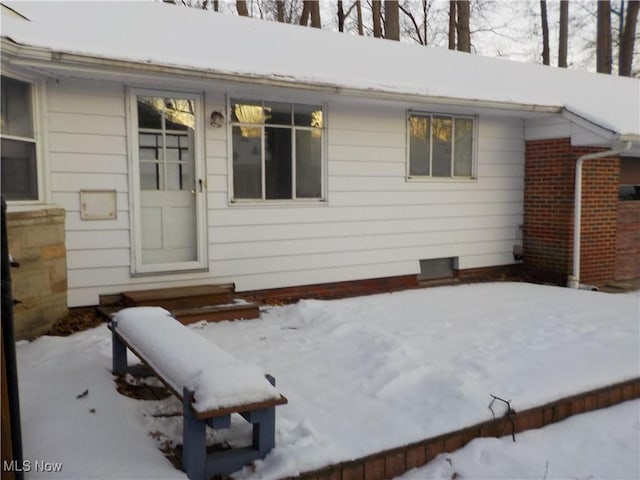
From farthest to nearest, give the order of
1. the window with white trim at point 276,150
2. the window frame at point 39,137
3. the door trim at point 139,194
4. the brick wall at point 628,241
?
the brick wall at point 628,241
the window with white trim at point 276,150
the door trim at point 139,194
the window frame at point 39,137

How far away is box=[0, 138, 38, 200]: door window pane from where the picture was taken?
4.88 m

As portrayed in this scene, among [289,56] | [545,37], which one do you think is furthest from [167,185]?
[545,37]

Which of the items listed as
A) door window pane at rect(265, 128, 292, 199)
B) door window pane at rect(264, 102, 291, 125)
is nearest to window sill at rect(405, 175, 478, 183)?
door window pane at rect(265, 128, 292, 199)

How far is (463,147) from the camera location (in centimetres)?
827

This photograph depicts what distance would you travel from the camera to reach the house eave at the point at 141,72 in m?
4.66

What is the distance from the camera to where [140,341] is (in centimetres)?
327

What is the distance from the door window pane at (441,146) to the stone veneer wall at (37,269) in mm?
5071

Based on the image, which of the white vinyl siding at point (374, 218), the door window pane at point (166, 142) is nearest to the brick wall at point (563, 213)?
the white vinyl siding at point (374, 218)

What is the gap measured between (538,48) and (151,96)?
72.6ft

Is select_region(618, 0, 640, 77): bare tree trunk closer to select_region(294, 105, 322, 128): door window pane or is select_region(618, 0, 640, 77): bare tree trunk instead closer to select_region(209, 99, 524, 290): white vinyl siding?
select_region(209, 99, 524, 290): white vinyl siding

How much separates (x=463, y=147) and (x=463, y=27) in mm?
10666

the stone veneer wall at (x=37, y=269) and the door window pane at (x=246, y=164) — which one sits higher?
the door window pane at (x=246, y=164)

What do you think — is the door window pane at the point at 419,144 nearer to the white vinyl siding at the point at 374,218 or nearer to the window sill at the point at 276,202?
the white vinyl siding at the point at 374,218

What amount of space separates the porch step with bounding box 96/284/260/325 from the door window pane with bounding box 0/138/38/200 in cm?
129
